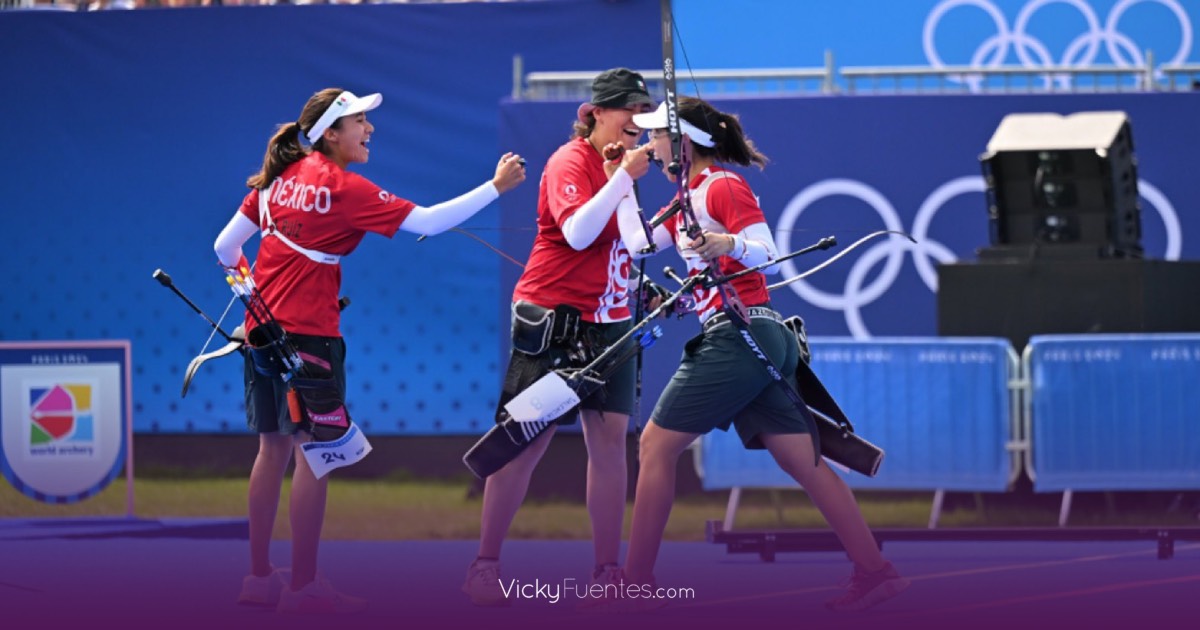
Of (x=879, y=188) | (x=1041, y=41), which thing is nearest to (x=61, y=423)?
(x=879, y=188)

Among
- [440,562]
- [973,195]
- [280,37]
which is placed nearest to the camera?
[440,562]

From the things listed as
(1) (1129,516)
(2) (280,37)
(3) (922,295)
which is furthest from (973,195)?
(2) (280,37)

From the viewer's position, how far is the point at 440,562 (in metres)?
8.57

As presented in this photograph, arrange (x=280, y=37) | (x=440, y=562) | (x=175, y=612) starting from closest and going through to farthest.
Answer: (x=175, y=612), (x=440, y=562), (x=280, y=37)

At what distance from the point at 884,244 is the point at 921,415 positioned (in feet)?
5.55

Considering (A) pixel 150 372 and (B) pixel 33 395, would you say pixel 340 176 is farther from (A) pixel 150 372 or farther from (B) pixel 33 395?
(A) pixel 150 372

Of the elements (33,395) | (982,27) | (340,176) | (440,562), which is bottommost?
(440,562)

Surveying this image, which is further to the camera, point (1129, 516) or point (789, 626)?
point (1129, 516)

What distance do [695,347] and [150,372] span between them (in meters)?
7.08

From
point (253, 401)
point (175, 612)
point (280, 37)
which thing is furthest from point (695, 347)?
point (280, 37)

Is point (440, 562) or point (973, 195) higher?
point (973, 195)

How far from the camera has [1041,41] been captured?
11766mm

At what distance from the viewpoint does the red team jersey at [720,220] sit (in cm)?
641

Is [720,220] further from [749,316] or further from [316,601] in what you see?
[316,601]
